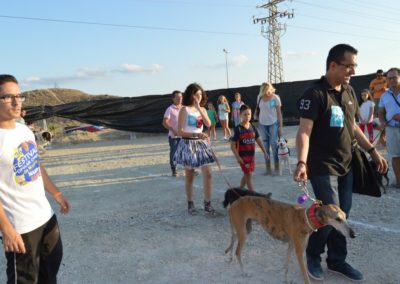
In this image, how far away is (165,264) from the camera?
417 centimetres

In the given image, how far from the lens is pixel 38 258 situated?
8.68 ft

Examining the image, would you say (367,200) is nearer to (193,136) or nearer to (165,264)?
(193,136)

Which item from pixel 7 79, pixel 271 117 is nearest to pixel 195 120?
pixel 271 117

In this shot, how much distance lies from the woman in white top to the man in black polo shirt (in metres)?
2.12

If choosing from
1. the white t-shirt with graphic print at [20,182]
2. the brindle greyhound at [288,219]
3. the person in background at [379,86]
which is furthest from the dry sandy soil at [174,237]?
the person in background at [379,86]

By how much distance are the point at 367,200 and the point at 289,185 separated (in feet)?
4.71

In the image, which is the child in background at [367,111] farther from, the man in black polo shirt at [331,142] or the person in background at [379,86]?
the man in black polo shirt at [331,142]

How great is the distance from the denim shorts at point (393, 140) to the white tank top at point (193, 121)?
314 cm

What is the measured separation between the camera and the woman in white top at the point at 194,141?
5.53 m

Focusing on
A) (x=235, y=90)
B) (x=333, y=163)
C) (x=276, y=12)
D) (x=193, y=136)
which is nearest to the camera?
(x=333, y=163)

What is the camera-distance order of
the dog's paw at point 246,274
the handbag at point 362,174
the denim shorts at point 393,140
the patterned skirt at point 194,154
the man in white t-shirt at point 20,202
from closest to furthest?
the man in white t-shirt at point 20,202 < the handbag at point 362,174 < the dog's paw at point 246,274 < the patterned skirt at point 194,154 < the denim shorts at point 393,140

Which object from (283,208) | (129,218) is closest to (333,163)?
(283,208)

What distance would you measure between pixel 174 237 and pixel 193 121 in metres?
1.65

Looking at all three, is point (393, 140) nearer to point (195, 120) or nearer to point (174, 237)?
point (195, 120)
